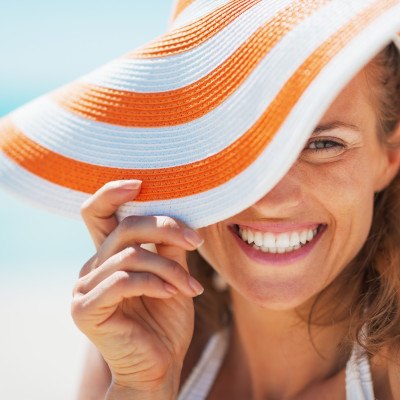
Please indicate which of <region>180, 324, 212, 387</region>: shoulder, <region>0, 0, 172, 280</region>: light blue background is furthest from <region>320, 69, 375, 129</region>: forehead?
<region>0, 0, 172, 280</region>: light blue background

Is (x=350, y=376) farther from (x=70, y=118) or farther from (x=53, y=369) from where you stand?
(x=53, y=369)

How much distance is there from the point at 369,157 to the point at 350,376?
2.04 ft

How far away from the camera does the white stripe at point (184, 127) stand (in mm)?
1531

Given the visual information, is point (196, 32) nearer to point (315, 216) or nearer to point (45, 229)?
point (315, 216)

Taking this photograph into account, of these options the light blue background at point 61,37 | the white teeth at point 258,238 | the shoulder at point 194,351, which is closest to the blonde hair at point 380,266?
the white teeth at point 258,238

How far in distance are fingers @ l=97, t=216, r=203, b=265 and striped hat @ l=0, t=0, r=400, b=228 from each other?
0.02 metres

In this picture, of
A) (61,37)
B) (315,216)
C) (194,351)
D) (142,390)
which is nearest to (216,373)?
(194,351)

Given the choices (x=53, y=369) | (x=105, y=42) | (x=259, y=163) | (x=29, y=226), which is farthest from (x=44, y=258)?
(x=105, y=42)

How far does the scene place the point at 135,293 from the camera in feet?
5.68

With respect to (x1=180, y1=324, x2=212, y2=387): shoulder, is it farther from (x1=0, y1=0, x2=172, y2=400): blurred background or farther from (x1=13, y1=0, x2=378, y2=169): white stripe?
(x1=13, y1=0, x2=378, y2=169): white stripe

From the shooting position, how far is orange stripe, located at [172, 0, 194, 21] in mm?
1917

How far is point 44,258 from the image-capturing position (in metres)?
6.76

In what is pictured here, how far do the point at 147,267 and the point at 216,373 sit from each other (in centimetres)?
89

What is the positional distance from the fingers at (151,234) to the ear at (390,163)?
0.66 m
